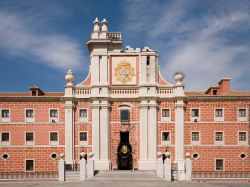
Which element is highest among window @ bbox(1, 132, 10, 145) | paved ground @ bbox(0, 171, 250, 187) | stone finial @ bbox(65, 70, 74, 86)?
stone finial @ bbox(65, 70, 74, 86)

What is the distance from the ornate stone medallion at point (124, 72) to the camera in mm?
41688

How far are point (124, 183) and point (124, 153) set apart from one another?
10469 millimetres

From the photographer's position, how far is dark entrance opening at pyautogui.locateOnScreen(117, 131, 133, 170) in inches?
1644

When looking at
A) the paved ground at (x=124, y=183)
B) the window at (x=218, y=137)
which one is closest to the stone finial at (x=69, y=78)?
the paved ground at (x=124, y=183)

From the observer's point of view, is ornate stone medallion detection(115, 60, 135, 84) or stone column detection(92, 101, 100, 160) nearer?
stone column detection(92, 101, 100, 160)

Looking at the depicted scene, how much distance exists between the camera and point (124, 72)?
41750mm

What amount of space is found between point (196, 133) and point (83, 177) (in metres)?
13.2

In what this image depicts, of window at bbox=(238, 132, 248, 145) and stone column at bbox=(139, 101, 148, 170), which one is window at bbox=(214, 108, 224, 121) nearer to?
window at bbox=(238, 132, 248, 145)

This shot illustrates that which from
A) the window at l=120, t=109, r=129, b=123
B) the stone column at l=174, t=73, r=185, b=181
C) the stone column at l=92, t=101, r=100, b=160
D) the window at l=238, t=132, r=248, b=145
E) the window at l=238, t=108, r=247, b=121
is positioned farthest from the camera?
the window at l=120, t=109, r=129, b=123

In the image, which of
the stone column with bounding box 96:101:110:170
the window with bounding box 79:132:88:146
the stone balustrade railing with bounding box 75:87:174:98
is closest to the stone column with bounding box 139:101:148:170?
the stone balustrade railing with bounding box 75:87:174:98

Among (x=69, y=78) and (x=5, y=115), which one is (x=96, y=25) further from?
(x=5, y=115)

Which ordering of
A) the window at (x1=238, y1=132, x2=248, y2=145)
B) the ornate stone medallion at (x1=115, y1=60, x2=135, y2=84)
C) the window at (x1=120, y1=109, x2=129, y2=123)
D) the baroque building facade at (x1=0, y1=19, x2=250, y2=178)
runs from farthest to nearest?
the ornate stone medallion at (x1=115, y1=60, x2=135, y2=84) < the window at (x1=120, y1=109, x2=129, y2=123) < the window at (x1=238, y1=132, x2=248, y2=145) < the baroque building facade at (x1=0, y1=19, x2=250, y2=178)

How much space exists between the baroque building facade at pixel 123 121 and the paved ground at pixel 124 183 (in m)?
4.76

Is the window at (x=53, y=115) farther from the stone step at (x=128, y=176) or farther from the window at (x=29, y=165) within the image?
Result: the stone step at (x=128, y=176)
